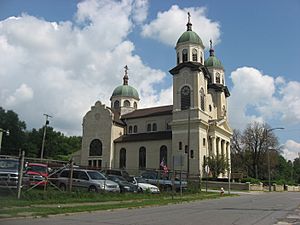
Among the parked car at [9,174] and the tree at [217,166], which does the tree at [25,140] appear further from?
the parked car at [9,174]

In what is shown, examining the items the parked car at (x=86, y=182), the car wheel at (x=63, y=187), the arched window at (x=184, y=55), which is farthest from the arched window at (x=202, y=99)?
the car wheel at (x=63, y=187)

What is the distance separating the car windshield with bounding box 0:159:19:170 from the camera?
1850cm

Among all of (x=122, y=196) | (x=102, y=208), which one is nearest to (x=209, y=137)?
(x=122, y=196)

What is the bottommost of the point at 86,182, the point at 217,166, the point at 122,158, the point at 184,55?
the point at 86,182

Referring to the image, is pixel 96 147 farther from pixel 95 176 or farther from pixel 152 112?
pixel 95 176

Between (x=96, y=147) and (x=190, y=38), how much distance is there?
27.3 meters

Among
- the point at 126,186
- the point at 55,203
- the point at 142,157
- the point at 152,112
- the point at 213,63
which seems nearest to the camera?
the point at 55,203

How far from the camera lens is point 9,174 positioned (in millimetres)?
17609

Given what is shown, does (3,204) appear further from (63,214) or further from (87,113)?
(87,113)

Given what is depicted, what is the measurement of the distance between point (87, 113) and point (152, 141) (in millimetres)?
16428

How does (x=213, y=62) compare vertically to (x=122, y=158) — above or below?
above

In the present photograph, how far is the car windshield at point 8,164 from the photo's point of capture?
18.5 m

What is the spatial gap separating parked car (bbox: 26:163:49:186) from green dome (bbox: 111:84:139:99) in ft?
189

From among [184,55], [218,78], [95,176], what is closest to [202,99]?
[184,55]
